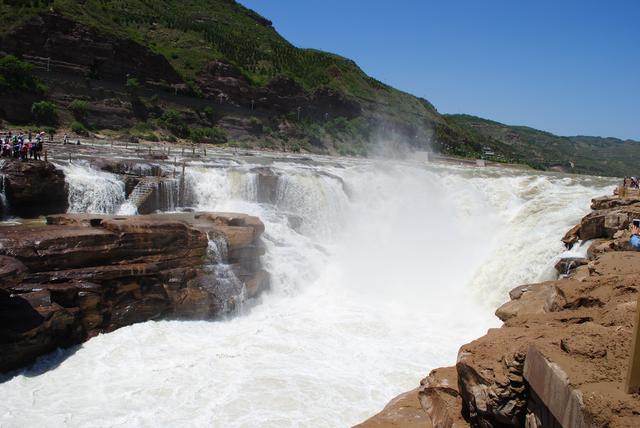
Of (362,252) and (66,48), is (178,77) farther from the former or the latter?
(362,252)

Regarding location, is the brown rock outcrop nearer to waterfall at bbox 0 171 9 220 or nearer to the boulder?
waterfall at bbox 0 171 9 220

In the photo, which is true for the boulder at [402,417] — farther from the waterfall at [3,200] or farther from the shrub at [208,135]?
the shrub at [208,135]

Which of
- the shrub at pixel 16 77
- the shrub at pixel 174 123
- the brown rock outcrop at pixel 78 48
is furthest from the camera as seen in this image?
the shrub at pixel 174 123

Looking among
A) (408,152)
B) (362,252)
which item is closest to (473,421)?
(362,252)

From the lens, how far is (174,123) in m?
40.6

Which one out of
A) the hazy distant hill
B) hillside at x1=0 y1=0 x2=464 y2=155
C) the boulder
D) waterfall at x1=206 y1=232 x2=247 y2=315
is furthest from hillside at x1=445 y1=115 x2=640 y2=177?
the boulder

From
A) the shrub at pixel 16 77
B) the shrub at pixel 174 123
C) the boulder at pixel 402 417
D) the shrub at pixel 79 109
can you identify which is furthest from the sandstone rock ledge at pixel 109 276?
the shrub at pixel 174 123

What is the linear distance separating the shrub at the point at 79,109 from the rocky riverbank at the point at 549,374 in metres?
34.0

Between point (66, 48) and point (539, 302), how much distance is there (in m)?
40.0

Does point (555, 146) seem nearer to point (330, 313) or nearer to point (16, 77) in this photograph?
point (16, 77)

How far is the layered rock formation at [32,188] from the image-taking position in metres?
14.3

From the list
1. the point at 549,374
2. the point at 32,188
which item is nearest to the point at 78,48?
the point at 32,188

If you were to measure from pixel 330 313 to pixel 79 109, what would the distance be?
92.4 ft

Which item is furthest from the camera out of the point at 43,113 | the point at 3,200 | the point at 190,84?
the point at 190,84
